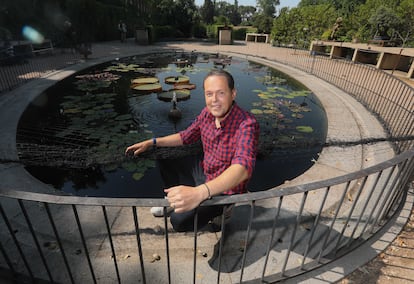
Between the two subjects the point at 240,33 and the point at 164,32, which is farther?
the point at 240,33

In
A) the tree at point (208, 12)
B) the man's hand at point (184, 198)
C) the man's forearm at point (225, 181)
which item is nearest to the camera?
the man's hand at point (184, 198)

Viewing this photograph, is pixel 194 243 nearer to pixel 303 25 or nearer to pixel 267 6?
pixel 303 25

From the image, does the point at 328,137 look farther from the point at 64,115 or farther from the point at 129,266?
the point at 64,115

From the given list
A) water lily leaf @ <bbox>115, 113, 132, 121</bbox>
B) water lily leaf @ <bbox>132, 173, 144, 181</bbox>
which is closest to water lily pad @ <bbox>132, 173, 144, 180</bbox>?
water lily leaf @ <bbox>132, 173, 144, 181</bbox>

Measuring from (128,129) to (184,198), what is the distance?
498 centimetres

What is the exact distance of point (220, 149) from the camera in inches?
82.8

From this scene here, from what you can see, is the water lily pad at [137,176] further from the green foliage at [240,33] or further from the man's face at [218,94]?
the green foliage at [240,33]

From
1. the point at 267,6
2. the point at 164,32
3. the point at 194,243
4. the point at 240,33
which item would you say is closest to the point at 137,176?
the point at 194,243

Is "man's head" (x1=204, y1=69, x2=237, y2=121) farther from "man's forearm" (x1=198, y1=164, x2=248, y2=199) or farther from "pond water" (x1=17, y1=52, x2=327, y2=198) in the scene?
"pond water" (x1=17, y1=52, x2=327, y2=198)

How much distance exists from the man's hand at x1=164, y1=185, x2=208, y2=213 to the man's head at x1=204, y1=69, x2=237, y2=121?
0.76 meters

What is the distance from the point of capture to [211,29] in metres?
33.0

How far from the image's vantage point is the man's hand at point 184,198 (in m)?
1.41

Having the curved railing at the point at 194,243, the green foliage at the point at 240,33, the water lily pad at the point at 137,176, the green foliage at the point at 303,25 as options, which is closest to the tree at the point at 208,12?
the green foliage at the point at 240,33

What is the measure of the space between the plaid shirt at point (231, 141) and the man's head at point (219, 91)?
9 cm
